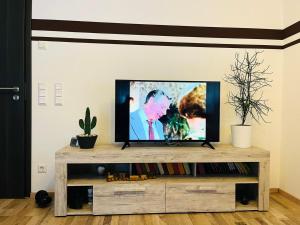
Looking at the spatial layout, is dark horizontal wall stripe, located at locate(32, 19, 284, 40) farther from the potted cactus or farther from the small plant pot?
the small plant pot

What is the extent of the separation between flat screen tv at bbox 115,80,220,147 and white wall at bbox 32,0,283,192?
0.31 metres

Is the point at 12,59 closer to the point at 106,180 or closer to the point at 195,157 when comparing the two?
the point at 106,180

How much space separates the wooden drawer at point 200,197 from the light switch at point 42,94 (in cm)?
156

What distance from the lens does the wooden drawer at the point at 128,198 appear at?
2459mm

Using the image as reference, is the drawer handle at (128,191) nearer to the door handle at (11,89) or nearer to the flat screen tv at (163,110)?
the flat screen tv at (163,110)

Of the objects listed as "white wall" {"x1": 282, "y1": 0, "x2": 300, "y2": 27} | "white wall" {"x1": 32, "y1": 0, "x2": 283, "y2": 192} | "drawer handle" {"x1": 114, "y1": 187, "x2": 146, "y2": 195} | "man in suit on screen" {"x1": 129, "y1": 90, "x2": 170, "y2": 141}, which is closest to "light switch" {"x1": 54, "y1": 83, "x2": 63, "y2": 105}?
"white wall" {"x1": 32, "y1": 0, "x2": 283, "y2": 192}

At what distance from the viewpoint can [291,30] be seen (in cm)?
297

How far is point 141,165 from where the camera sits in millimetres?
2760

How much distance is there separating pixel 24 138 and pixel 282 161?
2.84m

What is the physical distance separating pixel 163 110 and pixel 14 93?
61.1 inches

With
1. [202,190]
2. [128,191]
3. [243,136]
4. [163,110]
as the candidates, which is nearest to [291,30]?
[243,136]

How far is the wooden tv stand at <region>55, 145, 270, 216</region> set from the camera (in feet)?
7.98

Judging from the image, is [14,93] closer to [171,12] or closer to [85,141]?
[85,141]

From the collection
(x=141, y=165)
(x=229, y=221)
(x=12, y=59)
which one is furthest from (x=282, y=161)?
(x=12, y=59)
